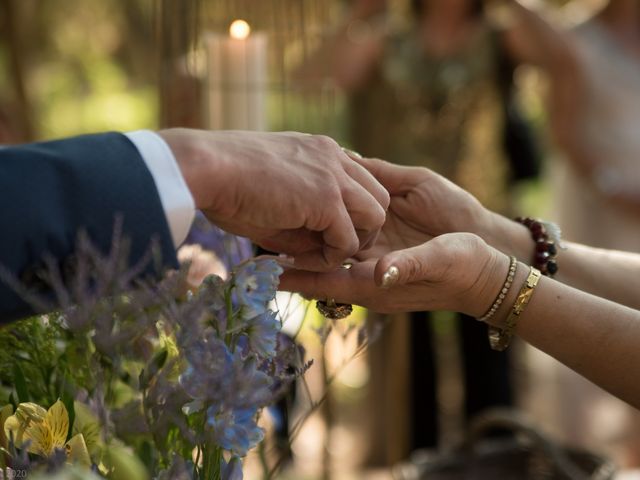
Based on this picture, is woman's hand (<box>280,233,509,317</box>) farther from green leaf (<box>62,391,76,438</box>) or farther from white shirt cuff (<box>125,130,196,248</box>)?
green leaf (<box>62,391,76,438</box>)

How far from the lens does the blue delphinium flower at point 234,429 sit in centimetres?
70

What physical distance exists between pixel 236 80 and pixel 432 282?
79 centimetres

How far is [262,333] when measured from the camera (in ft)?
2.54

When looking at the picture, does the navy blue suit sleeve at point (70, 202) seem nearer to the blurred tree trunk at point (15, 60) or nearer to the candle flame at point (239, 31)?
the candle flame at point (239, 31)

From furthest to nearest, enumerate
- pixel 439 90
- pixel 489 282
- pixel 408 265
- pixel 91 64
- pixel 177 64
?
pixel 91 64, pixel 439 90, pixel 177 64, pixel 489 282, pixel 408 265

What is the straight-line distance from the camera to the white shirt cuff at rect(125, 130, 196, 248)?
907mm

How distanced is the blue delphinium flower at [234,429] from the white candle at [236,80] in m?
1.05

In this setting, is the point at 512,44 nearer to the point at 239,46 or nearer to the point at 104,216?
the point at 239,46

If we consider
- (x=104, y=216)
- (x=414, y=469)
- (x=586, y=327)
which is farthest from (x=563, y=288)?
(x=414, y=469)

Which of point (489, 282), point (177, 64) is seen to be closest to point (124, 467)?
point (489, 282)

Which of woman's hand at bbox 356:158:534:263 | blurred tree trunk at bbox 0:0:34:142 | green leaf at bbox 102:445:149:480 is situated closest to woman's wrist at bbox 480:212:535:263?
woman's hand at bbox 356:158:534:263

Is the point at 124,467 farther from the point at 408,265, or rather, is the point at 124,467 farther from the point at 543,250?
the point at 543,250

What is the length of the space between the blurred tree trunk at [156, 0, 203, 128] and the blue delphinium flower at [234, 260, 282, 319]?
1.08m

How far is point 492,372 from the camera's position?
3053 mm
